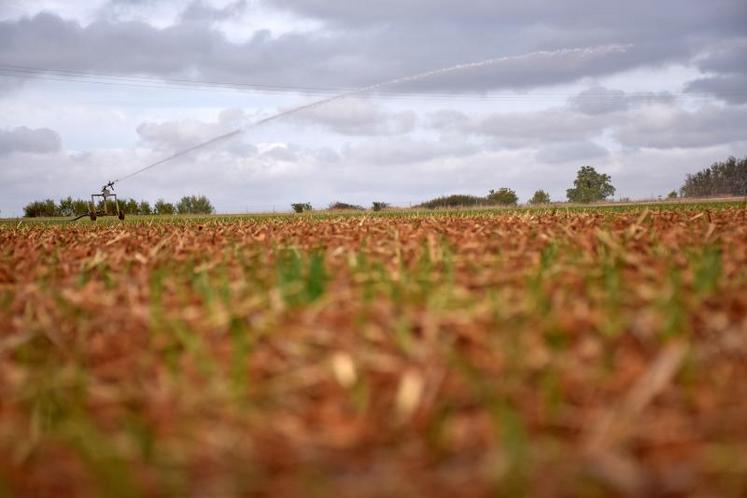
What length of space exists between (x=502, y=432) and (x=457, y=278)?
258 cm

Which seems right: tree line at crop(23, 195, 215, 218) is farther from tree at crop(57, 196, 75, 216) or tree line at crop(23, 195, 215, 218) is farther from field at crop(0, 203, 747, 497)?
field at crop(0, 203, 747, 497)

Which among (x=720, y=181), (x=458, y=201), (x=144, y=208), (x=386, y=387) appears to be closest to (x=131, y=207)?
(x=144, y=208)

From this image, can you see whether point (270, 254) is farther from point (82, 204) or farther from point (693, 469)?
point (82, 204)

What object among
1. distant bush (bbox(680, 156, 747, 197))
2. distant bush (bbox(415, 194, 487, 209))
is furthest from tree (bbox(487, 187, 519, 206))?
distant bush (bbox(680, 156, 747, 197))

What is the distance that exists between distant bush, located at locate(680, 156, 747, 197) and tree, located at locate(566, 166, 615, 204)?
50.2ft

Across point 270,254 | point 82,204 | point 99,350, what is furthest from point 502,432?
point 82,204

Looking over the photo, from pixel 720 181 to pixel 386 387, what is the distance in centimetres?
14403

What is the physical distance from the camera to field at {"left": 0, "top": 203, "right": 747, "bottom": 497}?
7.22 feet

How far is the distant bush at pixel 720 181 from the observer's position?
12744 cm

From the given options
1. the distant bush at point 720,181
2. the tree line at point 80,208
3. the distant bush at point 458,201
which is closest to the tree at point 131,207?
the tree line at point 80,208

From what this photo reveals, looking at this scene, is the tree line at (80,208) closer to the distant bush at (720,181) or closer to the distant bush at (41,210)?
the distant bush at (41,210)

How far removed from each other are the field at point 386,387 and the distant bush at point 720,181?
135 metres

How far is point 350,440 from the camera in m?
2.35

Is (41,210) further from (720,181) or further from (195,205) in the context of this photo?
(720,181)
